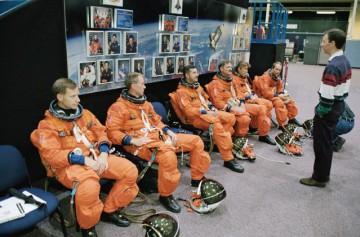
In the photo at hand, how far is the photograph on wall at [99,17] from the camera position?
290 centimetres

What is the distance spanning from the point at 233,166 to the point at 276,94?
7.10 feet

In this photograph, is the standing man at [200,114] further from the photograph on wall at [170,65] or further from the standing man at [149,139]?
the standing man at [149,139]

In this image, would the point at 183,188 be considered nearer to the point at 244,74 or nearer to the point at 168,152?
the point at 168,152

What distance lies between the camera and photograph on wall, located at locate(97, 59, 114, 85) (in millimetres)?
3151

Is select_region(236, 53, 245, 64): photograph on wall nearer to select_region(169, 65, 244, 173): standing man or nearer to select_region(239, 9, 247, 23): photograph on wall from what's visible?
select_region(239, 9, 247, 23): photograph on wall

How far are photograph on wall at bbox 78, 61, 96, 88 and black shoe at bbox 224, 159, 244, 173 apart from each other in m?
1.78

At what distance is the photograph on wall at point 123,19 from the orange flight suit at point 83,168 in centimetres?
110

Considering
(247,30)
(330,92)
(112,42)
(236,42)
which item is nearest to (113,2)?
(112,42)

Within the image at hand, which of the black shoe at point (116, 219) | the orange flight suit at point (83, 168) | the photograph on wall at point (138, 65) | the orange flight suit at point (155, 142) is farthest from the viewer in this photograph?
the photograph on wall at point (138, 65)

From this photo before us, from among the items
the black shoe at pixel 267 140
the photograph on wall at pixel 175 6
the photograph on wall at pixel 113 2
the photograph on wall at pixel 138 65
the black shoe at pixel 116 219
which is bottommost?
the black shoe at pixel 116 219

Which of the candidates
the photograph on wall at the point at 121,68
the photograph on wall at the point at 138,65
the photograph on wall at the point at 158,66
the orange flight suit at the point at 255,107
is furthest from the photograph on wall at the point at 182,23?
the orange flight suit at the point at 255,107

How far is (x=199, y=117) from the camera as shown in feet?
12.2

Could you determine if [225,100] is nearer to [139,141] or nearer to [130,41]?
[130,41]

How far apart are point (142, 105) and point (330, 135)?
6.17 ft
